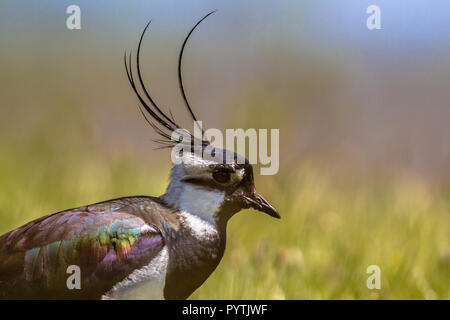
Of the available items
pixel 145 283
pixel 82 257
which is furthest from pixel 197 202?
pixel 82 257

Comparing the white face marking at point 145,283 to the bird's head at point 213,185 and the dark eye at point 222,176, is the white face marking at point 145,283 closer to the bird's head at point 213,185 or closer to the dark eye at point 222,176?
the bird's head at point 213,185

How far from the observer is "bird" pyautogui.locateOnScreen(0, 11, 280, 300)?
104 inches

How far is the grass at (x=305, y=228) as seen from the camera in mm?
3896

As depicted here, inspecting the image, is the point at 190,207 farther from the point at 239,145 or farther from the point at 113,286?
the point at 239,145

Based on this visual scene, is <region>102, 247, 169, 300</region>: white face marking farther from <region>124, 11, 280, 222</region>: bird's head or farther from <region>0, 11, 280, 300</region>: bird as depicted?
<region>124, 11, 280, 222</region>: bird's head

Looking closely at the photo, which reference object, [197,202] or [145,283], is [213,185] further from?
[145,283]

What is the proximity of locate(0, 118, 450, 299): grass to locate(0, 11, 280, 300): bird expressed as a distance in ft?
3.13

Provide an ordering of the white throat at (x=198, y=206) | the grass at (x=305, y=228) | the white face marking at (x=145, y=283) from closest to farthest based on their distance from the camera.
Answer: the white face marking at (x=145, y=283) → the white throat at (x=198, y=206) → the grass at (x=305, y=228)

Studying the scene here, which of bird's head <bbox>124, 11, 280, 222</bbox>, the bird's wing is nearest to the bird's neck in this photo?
bird's head <bbox>124, 11, 280, 222</bbox>

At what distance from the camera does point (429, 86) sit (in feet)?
28.9

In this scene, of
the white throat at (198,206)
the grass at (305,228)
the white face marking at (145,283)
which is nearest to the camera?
the white face marking at (145,283)

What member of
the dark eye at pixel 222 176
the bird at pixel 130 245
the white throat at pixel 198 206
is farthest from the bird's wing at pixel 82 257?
the dark eye at pixel 222 176

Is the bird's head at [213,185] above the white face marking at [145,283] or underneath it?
above

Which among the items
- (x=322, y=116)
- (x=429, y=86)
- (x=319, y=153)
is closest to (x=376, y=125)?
(x=322, y=116)
